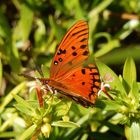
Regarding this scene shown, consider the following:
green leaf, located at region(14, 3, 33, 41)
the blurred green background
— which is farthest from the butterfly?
green leaf, located at region(14, 3, 33, 41)

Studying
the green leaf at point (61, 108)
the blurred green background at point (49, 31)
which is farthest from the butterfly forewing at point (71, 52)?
the blurred green background at point (49, 31)

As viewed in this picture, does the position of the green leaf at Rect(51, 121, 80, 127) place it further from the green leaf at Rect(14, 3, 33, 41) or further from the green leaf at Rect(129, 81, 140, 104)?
the green leaf at Rect(14, 3, 33, 41)

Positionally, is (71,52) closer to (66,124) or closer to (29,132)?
(66,124)

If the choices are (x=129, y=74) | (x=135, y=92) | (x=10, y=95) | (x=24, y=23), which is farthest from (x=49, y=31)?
(x=135, y=92)

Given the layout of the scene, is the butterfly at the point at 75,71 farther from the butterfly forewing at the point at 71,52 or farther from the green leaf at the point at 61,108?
the green leaf at the point at 61,108

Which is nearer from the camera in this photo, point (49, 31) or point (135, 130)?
point (135, 130)

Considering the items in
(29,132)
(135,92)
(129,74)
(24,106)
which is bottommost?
(29,132)

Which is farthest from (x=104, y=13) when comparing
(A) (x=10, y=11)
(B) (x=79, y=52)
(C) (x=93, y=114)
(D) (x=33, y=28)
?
(B) (x=79, y=52)
